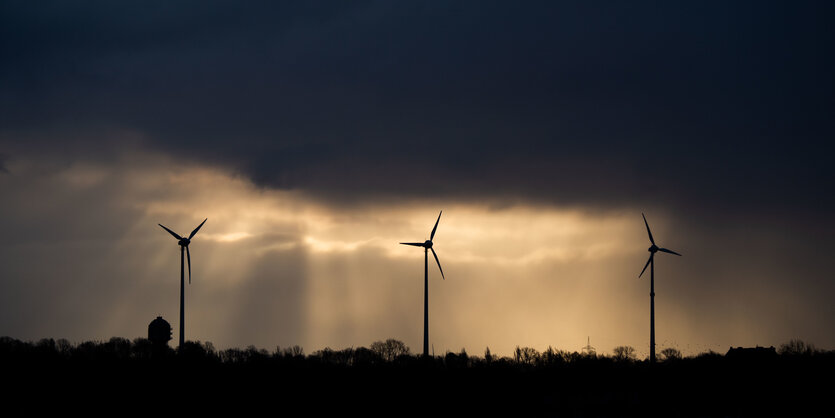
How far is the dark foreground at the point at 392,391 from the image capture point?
158 metres

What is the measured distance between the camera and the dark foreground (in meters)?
158

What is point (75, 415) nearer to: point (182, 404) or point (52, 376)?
point (182, 404)

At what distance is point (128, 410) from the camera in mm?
157250

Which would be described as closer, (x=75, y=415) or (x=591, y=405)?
(x=75, y=415)

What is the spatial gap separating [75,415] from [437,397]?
182ft

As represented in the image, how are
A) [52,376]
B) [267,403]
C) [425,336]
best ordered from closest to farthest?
[425,336] → [267,403] → [52,376]

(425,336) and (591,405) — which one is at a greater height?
(425,336)

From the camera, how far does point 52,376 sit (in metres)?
182

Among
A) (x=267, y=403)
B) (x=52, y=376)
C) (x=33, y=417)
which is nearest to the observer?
(x=33, y=417)

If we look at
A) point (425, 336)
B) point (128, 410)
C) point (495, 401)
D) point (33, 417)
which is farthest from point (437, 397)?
point (33, 417)

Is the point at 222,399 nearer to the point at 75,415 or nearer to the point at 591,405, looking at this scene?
the point at 75,415

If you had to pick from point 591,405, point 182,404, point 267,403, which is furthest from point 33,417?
point 591,405

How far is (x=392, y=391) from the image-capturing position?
177 m

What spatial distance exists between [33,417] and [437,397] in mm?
61174
